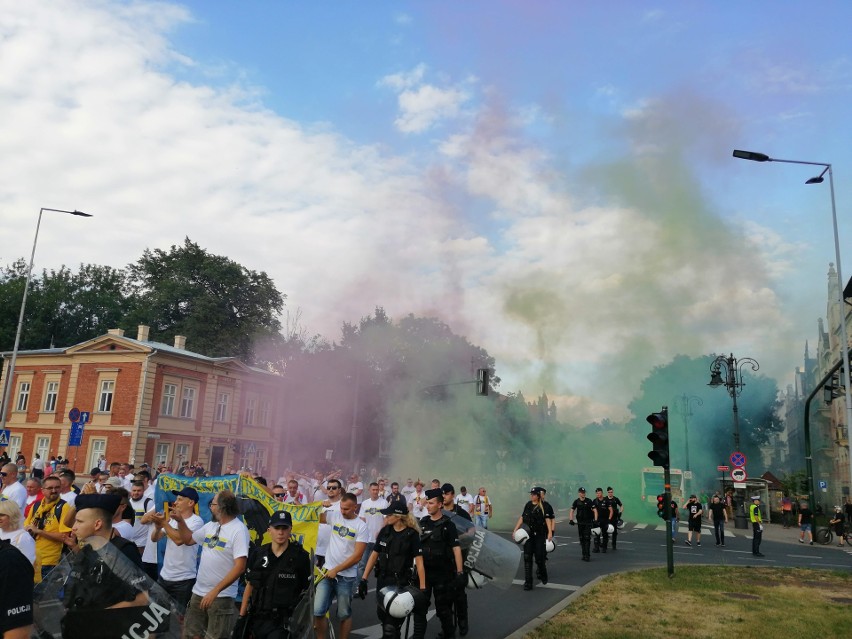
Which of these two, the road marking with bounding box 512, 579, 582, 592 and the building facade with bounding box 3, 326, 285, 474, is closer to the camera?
the road marking with bounding box 512, 579, 582, 592

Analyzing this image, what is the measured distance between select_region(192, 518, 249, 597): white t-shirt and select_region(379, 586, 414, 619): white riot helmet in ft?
4.40

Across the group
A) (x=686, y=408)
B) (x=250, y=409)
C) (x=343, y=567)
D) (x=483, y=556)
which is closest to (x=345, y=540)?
(x=343, y=567)

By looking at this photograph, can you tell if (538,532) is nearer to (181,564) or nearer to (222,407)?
(181,564)

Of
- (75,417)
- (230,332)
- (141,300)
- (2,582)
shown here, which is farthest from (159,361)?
(2,582)

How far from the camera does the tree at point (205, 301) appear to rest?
164 feet

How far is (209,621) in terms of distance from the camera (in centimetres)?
507

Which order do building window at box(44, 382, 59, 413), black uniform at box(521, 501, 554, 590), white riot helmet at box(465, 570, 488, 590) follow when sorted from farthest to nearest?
building window at box(44, 382, 59, 413), black uniform at box(521, 501, 554, 590), white riot helmet at box(465, 570, 488, 590)

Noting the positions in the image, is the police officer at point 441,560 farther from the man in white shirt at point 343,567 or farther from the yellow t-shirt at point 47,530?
the yellow t-shirt at point 47,530

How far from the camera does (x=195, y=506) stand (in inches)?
237

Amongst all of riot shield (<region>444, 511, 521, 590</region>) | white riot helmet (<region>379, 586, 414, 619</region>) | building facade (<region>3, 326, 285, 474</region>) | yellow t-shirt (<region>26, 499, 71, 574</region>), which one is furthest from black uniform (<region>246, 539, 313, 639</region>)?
building facade (<region>3, 326, 285, 474</region>)

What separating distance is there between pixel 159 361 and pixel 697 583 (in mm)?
28329

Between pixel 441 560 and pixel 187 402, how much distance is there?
1214 inches

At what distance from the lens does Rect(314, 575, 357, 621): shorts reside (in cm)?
631

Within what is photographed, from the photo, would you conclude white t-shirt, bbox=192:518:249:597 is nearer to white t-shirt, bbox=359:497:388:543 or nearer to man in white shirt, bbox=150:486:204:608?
man in white shirt, bbox=150:486:204:608
